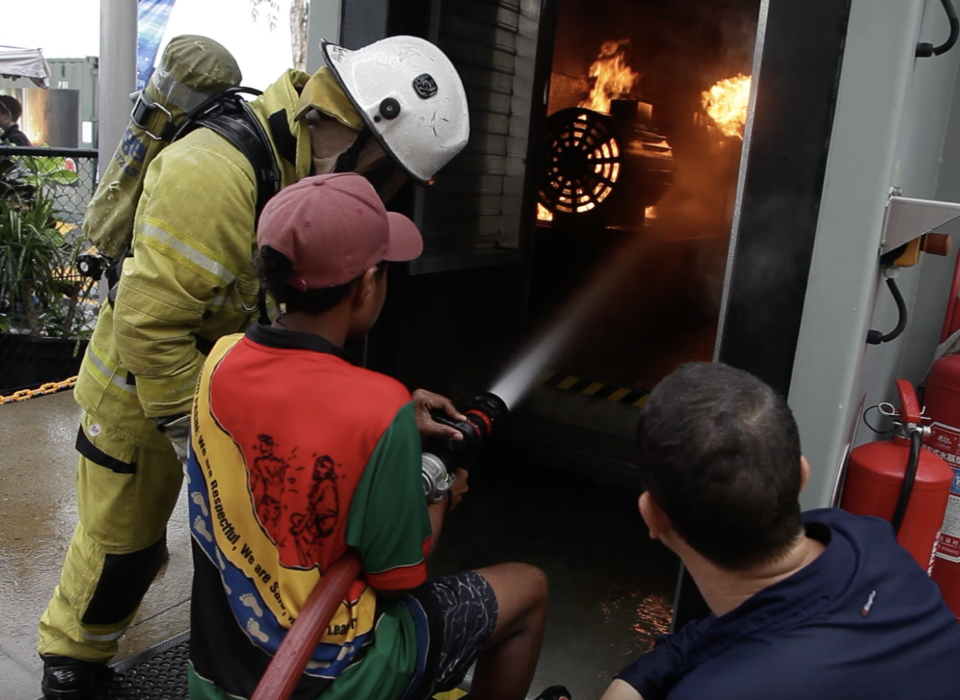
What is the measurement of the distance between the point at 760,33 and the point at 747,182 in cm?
43

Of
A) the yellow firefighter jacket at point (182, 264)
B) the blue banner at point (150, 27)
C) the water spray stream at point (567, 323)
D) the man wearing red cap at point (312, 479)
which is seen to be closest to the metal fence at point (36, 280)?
the water spray stream at point (567, 323)

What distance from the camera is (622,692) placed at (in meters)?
1.64

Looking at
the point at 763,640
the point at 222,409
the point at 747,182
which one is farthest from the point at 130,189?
the point at 763,640

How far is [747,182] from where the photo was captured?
238cm

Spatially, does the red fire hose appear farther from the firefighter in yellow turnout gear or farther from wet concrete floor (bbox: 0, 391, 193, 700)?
wet concrete floor (bbox: 0, 391, 193, 700)

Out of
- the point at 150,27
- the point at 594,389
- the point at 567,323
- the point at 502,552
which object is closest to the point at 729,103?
the point at 567,323

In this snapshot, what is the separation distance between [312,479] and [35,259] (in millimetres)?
5761

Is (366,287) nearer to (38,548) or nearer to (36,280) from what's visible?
(38,548)

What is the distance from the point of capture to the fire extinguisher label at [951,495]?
10.9 feet

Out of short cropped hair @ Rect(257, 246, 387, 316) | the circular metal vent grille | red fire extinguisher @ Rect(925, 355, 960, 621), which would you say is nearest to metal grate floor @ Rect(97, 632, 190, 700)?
short cropped hair @ Rect(257, 246, 387, 316)

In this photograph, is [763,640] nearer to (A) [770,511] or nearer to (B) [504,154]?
(A) [770,511]

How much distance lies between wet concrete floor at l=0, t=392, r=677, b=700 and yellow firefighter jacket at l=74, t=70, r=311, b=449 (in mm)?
1508

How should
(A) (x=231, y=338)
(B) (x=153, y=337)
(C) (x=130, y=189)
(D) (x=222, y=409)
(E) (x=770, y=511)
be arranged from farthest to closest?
(C) (x=130, y=189), (B) (x=153, y=337), (A) (x=231, y=338), (D) (x=222, y=409), (E) (x=770, y=511)

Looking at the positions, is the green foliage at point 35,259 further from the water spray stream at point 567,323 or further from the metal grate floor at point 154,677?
the metal grate floor at point 154,677
